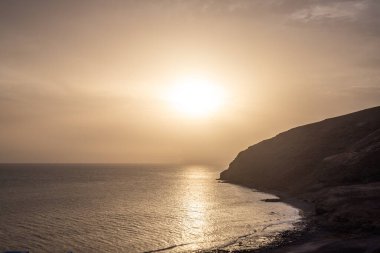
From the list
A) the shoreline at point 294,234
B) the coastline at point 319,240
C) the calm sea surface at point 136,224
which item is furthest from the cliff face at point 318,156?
the coastline at point 319,240

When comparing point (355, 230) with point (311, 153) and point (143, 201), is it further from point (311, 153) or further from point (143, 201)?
point (311, 153)

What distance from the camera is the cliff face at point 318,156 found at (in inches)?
3605

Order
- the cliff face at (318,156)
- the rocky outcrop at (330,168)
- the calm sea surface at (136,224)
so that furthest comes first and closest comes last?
the cliff face at (318,156) < the rocky outcrop at (330,168) < the calm sea surface at (136,224)

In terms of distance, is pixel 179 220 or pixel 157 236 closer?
pixel 157 236

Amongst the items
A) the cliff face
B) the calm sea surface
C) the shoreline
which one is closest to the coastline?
the shoreline

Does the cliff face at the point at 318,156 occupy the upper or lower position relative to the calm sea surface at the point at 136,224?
upper

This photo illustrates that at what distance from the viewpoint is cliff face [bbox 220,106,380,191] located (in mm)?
91562

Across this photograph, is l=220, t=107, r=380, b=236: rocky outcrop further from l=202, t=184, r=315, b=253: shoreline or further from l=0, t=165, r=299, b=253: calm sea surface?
l=0, t=165, r=299, b=253: calm sea surface

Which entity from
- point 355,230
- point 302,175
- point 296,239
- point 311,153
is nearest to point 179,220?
point 296,239

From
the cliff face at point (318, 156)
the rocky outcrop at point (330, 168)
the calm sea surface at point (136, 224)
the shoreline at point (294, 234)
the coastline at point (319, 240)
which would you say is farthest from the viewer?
the cliff face at point (318, 156)

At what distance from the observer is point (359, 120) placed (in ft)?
440

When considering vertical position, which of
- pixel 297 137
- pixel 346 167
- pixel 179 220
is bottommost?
pixel 179 220

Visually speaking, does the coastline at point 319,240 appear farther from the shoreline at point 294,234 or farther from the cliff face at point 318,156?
the cliff face at point 318,156

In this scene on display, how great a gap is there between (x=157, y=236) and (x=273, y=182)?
8164 cm
